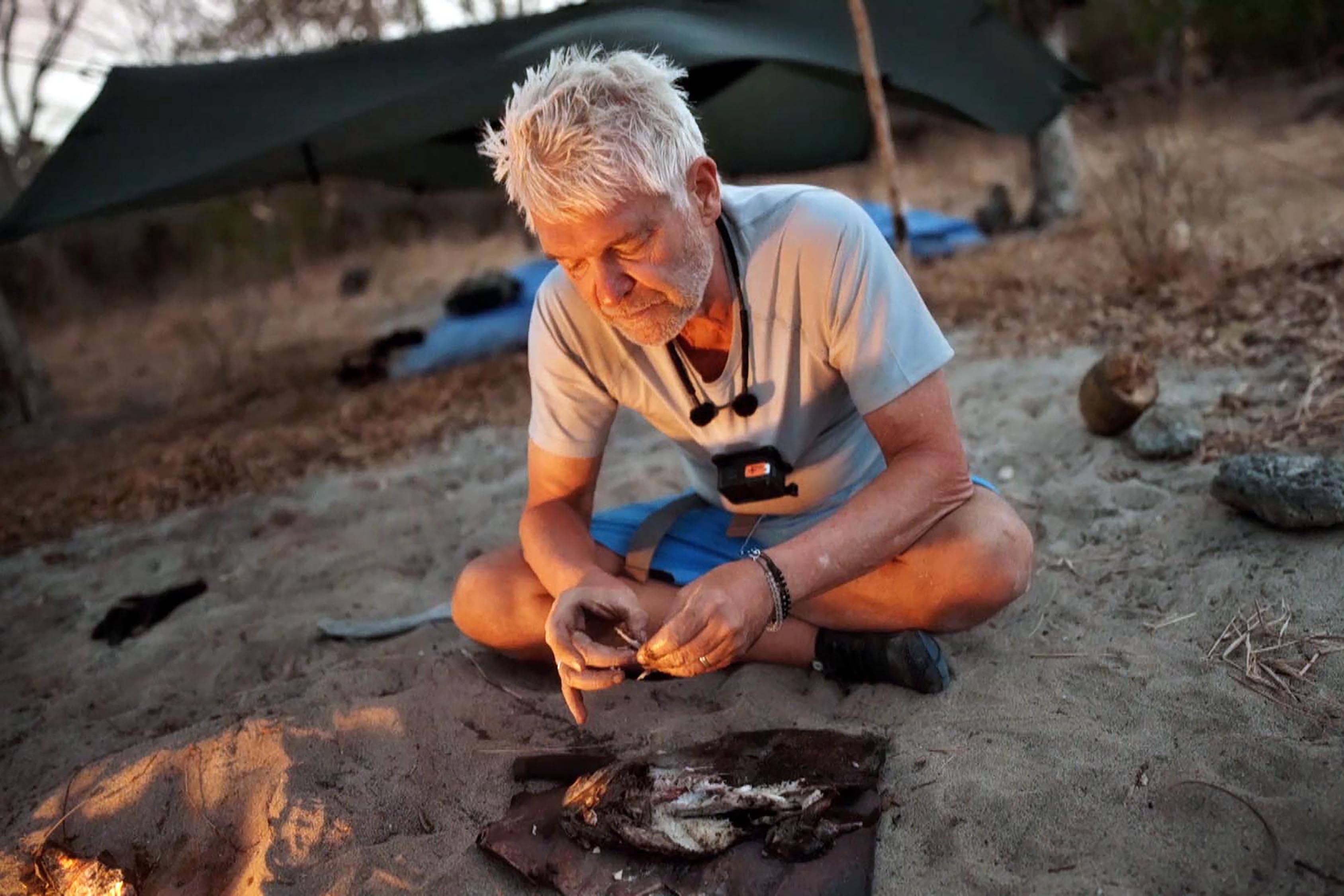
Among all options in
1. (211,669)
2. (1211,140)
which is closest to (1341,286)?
(211,669)

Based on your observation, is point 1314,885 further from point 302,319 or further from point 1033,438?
point 302,319

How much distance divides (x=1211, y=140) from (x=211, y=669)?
807 cm

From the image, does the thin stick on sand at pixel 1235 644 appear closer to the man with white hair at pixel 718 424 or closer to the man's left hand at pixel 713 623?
the man with white hair at pixel 718 424

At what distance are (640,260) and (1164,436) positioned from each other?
5.80 feet

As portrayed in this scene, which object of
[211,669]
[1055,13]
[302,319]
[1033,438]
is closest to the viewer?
[211,669]

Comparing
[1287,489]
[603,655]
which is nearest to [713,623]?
[603,655]

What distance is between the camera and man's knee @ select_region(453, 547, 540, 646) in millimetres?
2109

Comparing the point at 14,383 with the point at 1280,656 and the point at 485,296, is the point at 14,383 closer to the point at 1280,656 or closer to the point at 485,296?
the point at 485,296

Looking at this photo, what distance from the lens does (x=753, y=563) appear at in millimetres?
1680

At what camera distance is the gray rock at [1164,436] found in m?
2.75

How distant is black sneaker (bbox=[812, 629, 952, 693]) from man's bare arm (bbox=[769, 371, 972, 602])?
19cm

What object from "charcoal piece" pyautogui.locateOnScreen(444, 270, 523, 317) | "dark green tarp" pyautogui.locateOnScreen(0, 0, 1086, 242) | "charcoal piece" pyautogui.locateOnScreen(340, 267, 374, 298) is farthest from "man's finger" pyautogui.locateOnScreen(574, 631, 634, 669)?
"charcoal piece" pyautogui.locateOnScreen(340, 267, 374, 298)

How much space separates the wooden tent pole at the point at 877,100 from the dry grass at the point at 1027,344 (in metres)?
0.66

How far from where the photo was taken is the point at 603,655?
1.66 meters
